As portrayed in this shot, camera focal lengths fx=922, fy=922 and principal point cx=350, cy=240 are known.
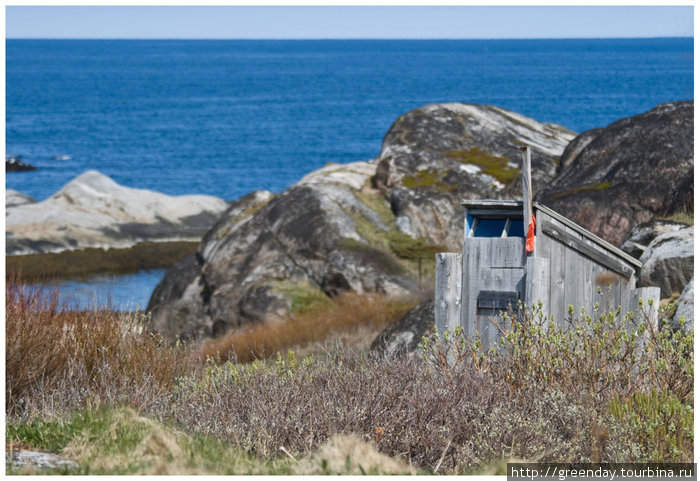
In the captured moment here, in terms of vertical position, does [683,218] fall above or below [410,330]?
above

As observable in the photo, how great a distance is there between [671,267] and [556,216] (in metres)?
3.04

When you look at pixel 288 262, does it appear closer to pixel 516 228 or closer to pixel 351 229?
pixel 351 229

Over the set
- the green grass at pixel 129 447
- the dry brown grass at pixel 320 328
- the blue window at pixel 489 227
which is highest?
the blue window at pixel 489 227

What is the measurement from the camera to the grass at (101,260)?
1467 inches

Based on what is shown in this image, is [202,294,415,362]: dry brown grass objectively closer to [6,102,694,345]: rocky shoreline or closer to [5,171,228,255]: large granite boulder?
[6,102,694,345]: rocky shoreline

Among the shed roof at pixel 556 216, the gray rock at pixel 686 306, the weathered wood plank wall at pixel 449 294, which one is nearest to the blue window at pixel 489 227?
the shed roof at pixel 556 216

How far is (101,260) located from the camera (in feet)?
127

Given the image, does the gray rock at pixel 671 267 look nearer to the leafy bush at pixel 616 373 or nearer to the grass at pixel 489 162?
the leafy bush at pixel 616 373

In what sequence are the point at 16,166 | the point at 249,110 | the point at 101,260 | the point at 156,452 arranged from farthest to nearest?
1. the point at 249,110
2. the point at 16,166
3. the point at 101,260
4. the point at 156,452

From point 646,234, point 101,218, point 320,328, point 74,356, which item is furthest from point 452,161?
point 101,218

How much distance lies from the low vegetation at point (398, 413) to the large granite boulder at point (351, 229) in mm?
11172

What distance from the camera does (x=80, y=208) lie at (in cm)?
4525

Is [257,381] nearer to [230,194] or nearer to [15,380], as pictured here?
[15,380]

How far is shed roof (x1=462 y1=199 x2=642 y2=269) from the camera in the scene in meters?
11.1
